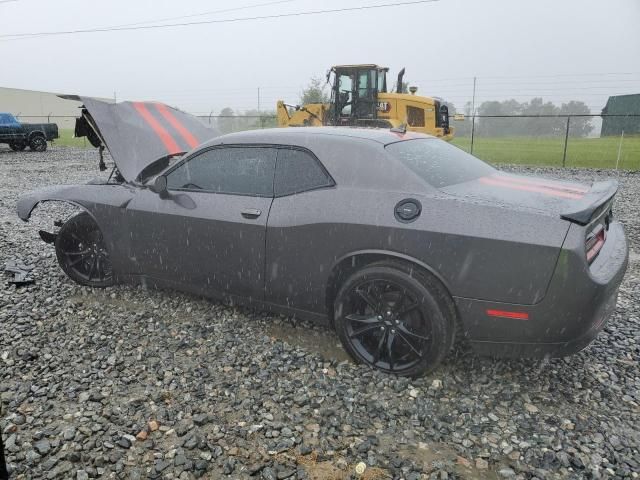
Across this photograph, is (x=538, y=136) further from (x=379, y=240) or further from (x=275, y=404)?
(x=275, y=404)

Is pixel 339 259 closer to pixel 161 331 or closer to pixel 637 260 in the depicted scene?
pixel 161 331

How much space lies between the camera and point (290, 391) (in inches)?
114

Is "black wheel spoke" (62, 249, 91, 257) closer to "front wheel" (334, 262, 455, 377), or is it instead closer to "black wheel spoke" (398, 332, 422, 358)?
"front wheel" (334, 262, 455, 377)

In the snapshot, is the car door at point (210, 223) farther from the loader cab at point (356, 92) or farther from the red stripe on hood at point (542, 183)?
the loader cab at point (356, 92)

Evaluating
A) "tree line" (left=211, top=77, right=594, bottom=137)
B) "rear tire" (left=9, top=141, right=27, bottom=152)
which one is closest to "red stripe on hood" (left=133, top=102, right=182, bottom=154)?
"rear tire" (left=9, top=141, right=27, bottom=152)

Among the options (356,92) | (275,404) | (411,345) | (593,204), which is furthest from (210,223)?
(356,92)

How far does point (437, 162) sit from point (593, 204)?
1.03 m

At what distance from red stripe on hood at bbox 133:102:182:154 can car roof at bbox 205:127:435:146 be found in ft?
4.35

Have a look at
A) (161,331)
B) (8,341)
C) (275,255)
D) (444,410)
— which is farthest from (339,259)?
(8,341)

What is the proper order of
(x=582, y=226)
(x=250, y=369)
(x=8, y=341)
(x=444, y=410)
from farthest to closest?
(x=8, y=341)
(x=250, y=369)
(x=444, y=410)
(x=582, y=226)

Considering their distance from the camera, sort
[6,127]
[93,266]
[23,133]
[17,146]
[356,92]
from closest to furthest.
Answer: [93,266]
[356,92]
[6,127]
[23,133]
[17,146]

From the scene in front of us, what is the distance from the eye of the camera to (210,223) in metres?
3.54

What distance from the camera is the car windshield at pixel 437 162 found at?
10.1 ft

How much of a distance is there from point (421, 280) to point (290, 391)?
1.02m
